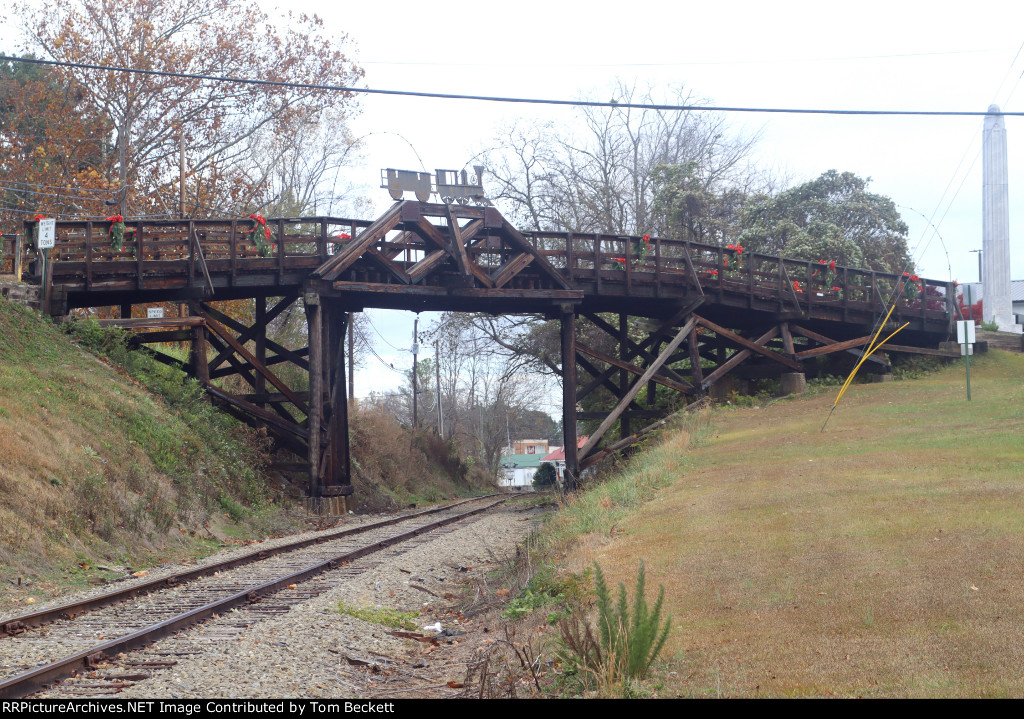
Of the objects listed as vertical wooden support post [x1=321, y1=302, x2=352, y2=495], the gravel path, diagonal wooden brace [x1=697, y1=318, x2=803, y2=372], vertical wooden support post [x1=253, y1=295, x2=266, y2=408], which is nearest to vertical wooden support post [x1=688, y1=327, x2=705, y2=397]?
diagonal wooden brace [x1=697, y1=318, x2=803, y2=372]

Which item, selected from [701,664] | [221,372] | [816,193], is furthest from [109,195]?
[701,664]

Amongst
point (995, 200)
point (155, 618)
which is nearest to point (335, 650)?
point (155, 618)

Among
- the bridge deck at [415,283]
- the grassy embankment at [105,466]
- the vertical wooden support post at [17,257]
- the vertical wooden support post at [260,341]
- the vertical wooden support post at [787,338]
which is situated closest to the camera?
the grassy embankment at [105,466]

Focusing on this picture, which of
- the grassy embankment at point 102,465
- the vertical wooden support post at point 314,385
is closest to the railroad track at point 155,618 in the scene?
the grassy embankment at point 102,465

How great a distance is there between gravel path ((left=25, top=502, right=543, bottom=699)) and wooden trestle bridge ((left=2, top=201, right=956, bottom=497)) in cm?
1071

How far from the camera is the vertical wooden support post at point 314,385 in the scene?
21625mm

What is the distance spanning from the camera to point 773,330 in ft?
92.6

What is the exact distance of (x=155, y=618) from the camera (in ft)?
28.9

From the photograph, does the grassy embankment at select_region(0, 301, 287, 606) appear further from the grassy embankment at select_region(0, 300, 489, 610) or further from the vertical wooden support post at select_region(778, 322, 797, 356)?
the vertical wooden support post at select_region(778, 322, 797, 356)

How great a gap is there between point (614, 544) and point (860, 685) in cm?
562

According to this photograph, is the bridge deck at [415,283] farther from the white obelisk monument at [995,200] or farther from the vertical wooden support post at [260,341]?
the white obelisk monument at [995,200]

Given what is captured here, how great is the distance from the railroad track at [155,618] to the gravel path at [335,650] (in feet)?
0.31

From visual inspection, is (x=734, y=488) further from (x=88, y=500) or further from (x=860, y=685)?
(x=88, y=500)

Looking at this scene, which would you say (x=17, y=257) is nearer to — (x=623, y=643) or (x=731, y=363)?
(x=731, y=363)
